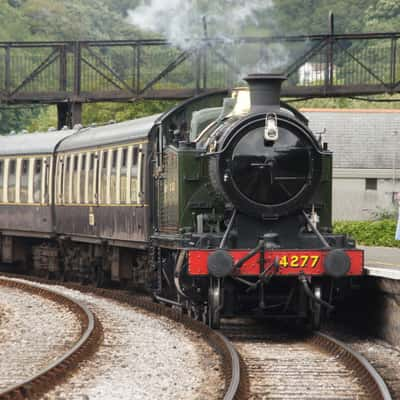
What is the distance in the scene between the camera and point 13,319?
15125mm

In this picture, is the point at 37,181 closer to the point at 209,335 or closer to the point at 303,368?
the point at 209,335

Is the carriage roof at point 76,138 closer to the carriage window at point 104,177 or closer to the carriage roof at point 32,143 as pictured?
the carriage roof at point 32,143

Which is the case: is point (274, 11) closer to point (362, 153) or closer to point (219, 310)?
point (219, 310)

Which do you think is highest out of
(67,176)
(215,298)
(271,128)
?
(271,128)

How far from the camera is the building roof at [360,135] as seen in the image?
44.8m

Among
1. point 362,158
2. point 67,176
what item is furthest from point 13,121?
point 67,176

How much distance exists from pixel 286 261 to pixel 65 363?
10.5 ft

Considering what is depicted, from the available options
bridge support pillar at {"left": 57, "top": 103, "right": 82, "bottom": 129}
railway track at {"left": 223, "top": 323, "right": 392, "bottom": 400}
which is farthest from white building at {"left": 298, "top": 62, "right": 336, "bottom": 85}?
railway track at {"left": 223, "top": 323, "right": 392, "bottom": 400}

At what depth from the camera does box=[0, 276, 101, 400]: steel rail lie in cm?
916

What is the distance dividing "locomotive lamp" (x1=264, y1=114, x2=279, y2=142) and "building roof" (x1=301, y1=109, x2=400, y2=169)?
103ft

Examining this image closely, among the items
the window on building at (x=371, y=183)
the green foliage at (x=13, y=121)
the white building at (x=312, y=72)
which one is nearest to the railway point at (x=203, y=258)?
the white building at (x=312, y=72)

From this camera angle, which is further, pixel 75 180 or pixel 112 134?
pixel 75 180

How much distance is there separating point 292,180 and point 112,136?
18.7 ft

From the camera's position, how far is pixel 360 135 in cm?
4584
